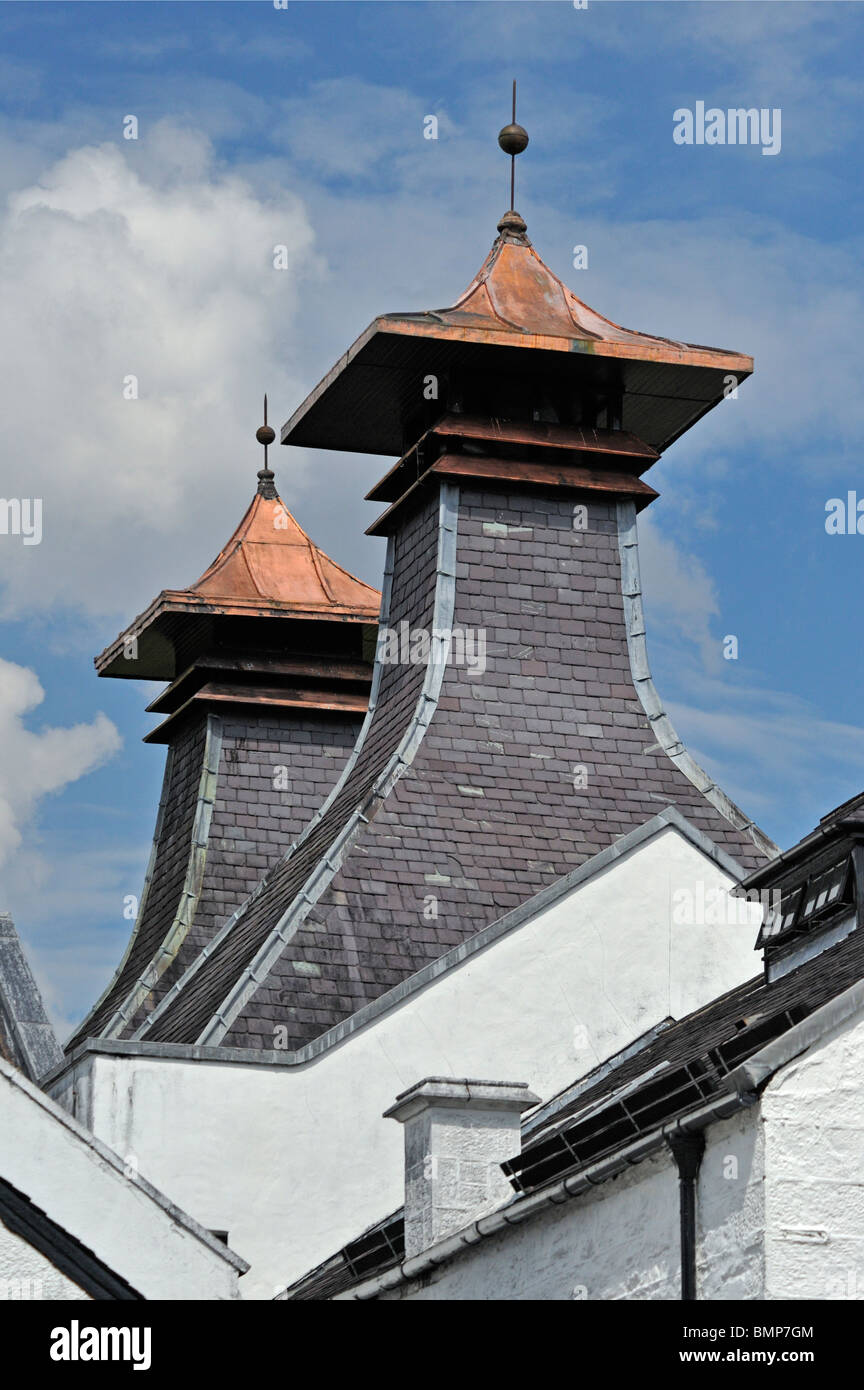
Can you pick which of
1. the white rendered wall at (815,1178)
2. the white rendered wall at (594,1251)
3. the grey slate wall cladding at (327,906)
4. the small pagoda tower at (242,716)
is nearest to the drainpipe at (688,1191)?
the white rendered wall at (594,1251)

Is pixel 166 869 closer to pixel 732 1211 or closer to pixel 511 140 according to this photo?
pixel 511 140

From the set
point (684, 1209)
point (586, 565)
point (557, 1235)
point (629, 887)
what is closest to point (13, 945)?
point (557, 1235)

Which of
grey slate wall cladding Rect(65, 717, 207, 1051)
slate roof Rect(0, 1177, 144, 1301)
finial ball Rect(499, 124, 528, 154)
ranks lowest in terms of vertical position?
slate roof Rect(0, 1177, 144, 1301)

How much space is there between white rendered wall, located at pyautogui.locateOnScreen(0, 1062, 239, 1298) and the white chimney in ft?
14.3

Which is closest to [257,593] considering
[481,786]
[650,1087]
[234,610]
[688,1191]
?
[234,610]

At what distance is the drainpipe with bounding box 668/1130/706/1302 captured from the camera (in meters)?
17.5

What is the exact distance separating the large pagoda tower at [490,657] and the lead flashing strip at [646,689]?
0.08 ft

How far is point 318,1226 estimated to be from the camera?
26.3 meters

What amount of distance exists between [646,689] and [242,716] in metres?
7.82

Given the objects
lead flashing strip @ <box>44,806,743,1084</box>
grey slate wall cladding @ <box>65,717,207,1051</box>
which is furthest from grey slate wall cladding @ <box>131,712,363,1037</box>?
lead flashing strip @ <box>44,806,743,1084</box>

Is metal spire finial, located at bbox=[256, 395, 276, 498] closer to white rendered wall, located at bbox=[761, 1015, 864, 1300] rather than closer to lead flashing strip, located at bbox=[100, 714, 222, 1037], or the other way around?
lead flashing strip, located at bbox=[100, 714, 222, 1037]

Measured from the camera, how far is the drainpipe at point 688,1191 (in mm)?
17500

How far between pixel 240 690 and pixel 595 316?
766 centimetres
